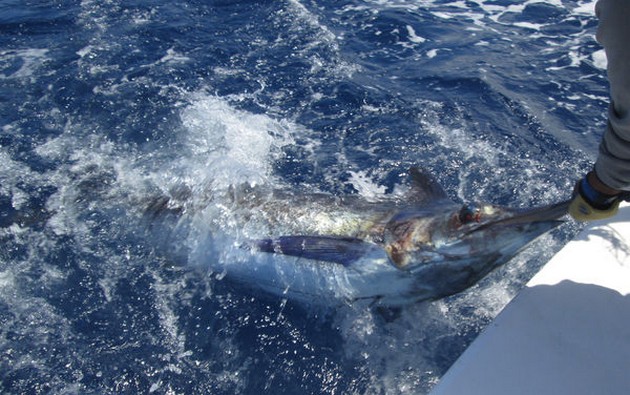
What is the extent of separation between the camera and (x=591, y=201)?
2.33 metres

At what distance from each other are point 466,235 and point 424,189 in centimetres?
80

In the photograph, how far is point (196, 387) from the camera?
10.5 feet

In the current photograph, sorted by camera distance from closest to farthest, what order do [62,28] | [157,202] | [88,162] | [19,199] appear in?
[157,202]
[19,199]
[88,162]
[62,28]

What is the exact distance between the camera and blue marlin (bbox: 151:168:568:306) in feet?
9.37

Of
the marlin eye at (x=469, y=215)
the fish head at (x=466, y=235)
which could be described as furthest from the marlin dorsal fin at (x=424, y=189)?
the marlin eye at (x=469, y=215)

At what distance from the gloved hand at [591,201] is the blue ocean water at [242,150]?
1295mm

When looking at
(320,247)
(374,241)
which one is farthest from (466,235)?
(320,247)

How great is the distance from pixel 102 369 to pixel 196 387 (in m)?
0.65

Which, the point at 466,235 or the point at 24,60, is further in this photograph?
the point at 24,60

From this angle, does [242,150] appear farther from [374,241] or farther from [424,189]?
[374,241]

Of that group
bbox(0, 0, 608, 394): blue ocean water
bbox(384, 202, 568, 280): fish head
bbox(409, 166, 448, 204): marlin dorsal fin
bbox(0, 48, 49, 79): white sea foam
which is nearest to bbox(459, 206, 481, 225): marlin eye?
bbox(384, 202, 568, 280): fish head

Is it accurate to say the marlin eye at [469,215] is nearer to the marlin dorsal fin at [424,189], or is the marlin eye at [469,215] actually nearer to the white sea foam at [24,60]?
the marlin dorsal fin at [424,189]

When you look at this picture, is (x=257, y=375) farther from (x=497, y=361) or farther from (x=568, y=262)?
(x=568, y=262)

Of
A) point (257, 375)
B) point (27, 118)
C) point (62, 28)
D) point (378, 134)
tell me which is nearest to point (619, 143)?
point (257, 375)
